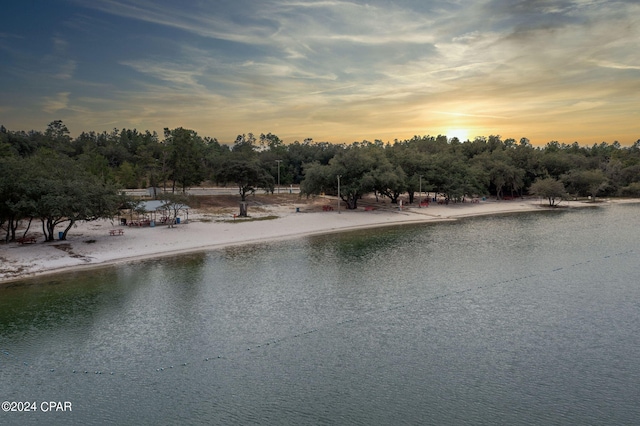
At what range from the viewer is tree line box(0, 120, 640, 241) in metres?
40.7

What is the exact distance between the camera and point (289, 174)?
11638cm

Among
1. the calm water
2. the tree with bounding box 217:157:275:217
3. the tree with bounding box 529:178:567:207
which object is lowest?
the calm water

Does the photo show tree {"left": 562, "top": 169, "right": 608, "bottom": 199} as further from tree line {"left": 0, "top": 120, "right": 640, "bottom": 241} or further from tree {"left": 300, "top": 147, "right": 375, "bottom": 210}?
tree {"left": 300, "top": 147, "right": 375, "bottom": 210}

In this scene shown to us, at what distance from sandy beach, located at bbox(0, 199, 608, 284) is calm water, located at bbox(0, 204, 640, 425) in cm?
353

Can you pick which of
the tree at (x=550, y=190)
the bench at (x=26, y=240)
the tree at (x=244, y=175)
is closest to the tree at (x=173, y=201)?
the bench at (x=26, y=240)

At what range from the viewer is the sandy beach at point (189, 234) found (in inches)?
1503

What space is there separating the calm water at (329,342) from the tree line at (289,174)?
10201 mm

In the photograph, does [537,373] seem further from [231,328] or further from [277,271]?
[277,271]

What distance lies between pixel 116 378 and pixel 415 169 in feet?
249

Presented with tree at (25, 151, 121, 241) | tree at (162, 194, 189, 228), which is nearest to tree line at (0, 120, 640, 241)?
tree at (25, 151, 121, 241)

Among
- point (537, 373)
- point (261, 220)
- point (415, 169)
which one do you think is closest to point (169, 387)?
point (537, 373)

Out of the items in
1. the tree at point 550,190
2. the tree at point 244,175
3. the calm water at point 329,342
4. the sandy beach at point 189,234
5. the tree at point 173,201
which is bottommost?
the calm water at point 329,342

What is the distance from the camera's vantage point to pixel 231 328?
966 inches

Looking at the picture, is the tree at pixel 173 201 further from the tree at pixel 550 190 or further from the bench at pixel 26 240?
the tree at pixel 550 190
